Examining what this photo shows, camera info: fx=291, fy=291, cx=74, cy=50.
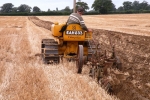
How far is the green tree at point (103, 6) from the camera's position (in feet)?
330

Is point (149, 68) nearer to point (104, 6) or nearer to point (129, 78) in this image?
point (129, 78)

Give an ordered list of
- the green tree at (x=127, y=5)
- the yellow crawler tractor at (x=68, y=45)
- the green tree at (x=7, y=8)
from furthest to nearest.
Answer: the green tree at (x=127, y=5)
the green tree at (x=7, y=8)
the yellow crawler tractor at (x=68, y=45)

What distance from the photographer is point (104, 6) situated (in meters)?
101

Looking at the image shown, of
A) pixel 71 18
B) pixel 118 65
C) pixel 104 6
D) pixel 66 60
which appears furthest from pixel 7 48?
pixel 104 6

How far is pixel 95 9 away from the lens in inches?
4065

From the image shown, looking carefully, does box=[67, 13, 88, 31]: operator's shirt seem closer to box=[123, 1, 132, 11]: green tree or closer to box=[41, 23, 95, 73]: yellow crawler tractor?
box=[41, 23, 95, 73]: yellow crawler tractor

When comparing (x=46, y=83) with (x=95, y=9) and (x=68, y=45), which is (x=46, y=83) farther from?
(x=95, y=9)

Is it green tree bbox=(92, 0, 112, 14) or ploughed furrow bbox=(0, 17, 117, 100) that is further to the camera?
green tree bbox=(92, 0, 112, 14)

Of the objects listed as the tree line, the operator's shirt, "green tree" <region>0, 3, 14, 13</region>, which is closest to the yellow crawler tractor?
the operator's shirt

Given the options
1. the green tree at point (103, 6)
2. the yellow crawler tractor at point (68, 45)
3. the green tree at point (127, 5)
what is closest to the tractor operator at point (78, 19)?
the yellow crawler tractor at point (68, 45)

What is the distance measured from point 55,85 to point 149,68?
350 centimetres

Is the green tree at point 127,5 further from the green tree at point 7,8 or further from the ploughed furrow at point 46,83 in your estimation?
the ploughed furrow at point 46,83

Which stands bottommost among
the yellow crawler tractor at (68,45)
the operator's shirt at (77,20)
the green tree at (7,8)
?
the green tree at (7,8)

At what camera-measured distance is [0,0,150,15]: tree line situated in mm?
88938
